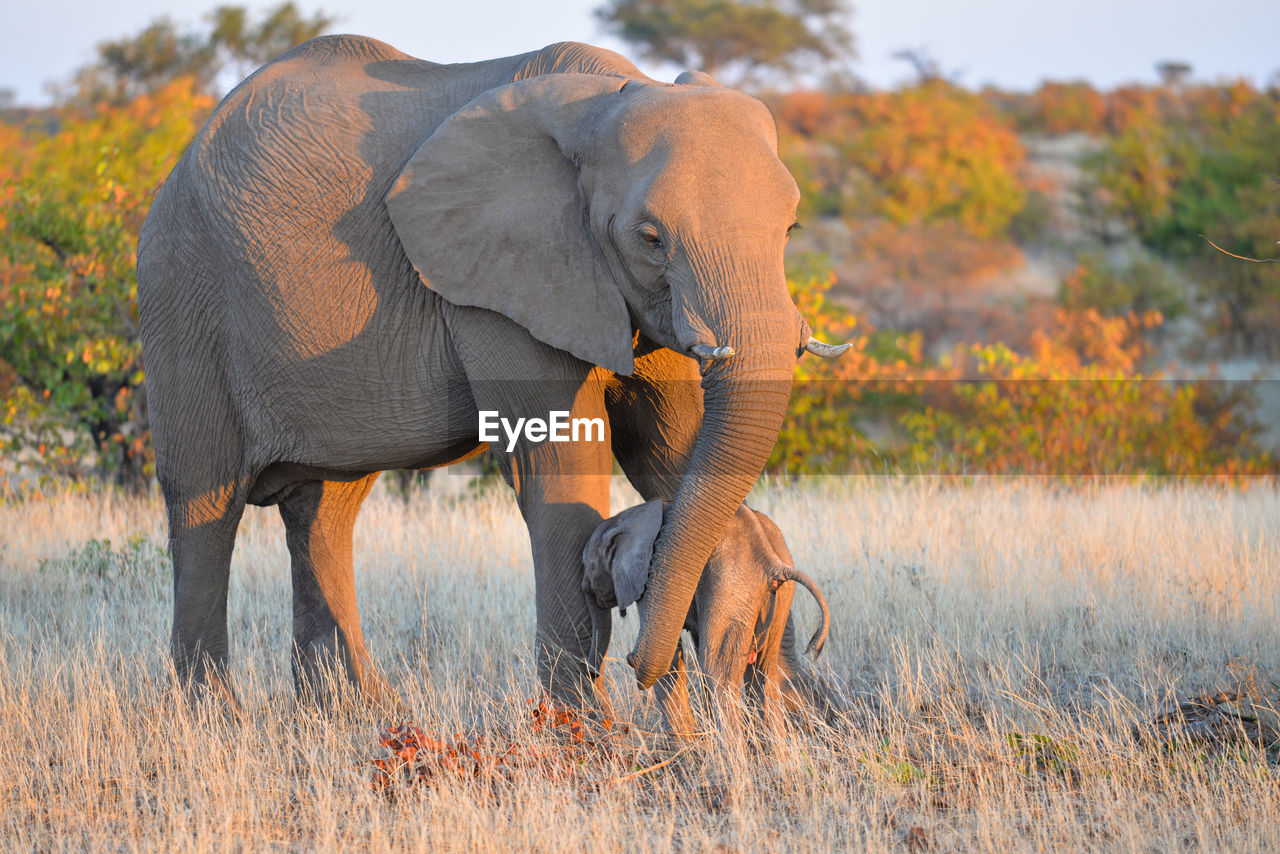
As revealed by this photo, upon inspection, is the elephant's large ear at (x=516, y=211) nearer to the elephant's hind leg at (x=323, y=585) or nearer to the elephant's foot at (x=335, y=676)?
the elephant's hind leg at (x=323, y=585)

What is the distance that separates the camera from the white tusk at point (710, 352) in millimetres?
4711

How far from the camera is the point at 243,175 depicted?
591cm

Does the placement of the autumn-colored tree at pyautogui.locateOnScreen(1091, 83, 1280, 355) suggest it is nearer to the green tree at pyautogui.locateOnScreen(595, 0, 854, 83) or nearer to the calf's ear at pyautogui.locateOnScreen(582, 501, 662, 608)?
the green tree at pyautogui.locateOnScreen(595, 0, 854, 83)

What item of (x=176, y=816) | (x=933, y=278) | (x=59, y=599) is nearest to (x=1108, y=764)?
(x=176, y=816)

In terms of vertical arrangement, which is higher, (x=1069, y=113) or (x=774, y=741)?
(x=1069, y=113)

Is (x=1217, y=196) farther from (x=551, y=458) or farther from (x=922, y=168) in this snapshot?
(x=551, y=458)

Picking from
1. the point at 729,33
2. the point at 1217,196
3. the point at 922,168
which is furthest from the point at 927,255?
the point at 729,33

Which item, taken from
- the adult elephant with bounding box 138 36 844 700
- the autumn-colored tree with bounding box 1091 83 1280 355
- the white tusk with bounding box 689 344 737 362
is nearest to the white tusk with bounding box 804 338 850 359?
the adult elephant with bounding box 138 36 844 700

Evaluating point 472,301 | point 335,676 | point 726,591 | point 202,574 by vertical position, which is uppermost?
point 472,301

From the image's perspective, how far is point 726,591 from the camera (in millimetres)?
5211

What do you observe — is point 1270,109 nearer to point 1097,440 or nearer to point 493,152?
point 1097,440

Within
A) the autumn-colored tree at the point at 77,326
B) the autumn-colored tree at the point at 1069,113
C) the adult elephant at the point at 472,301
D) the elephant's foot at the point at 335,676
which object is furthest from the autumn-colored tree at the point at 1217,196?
the adult elephant at the point at 472,301

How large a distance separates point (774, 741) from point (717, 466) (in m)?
1.08

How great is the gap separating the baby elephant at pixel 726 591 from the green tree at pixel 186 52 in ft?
117
